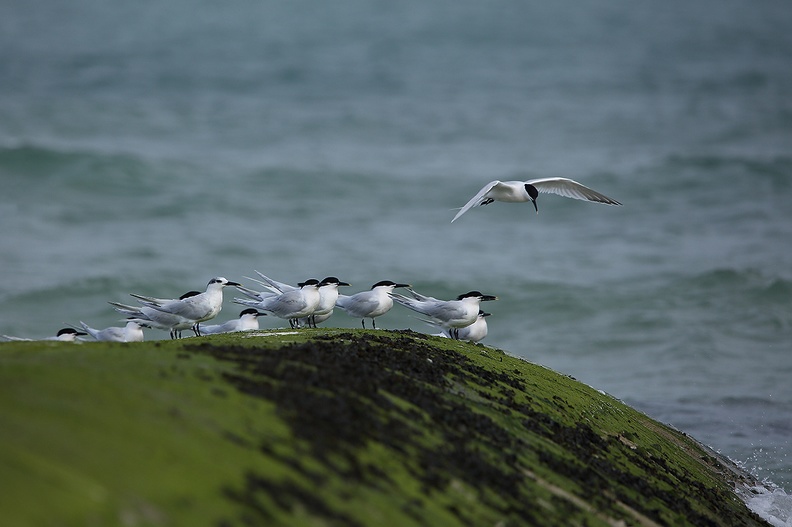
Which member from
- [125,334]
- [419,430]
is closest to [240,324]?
[125,334]

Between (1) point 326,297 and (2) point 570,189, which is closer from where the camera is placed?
(1) point 326,297

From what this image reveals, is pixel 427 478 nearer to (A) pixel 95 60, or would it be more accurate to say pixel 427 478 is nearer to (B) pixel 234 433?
(B) pixel 234 433

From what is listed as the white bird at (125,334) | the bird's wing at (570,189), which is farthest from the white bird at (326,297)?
the bird's wing at (570,189)

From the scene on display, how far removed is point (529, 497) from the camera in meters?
6.91

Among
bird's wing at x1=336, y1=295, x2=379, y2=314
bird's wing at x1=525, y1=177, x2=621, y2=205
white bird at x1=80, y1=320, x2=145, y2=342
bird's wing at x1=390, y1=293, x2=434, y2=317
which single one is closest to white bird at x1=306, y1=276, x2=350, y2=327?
bird's wing at x1=336, y1=295, x2=379, y2=314

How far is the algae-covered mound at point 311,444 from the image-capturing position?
4.90 metres

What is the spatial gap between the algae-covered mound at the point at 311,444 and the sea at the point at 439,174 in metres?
3.71

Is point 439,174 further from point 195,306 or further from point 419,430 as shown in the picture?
point 419,430

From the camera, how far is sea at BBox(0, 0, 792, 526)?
898 inches

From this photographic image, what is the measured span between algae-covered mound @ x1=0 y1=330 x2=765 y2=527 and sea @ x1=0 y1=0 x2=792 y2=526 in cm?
371

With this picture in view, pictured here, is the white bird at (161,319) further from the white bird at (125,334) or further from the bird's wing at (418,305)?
the bird's wing at (418,305)

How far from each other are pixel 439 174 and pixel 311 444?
29.9 m

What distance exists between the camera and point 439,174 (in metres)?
35.5

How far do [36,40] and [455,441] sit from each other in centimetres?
5114
